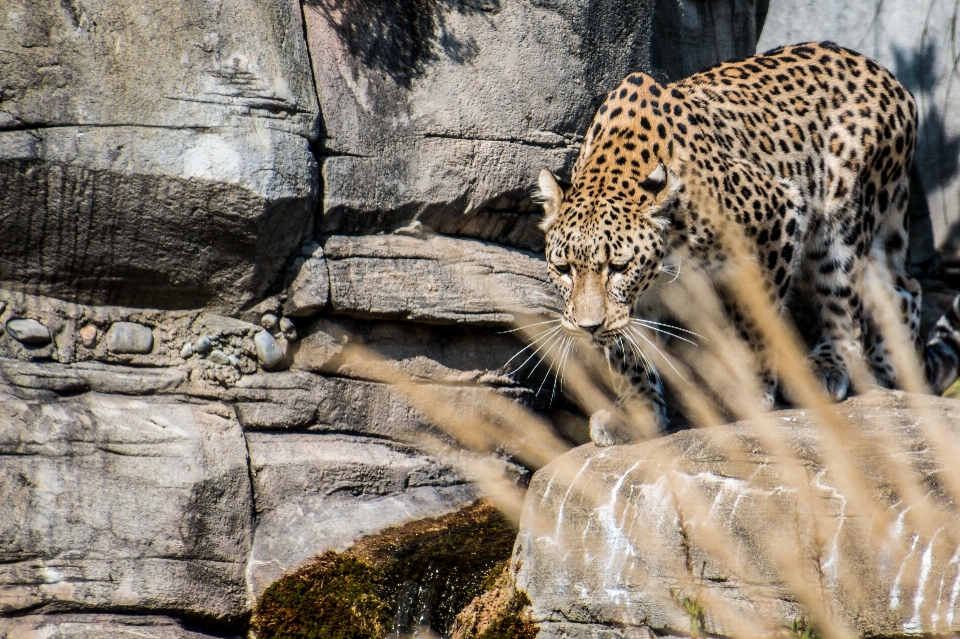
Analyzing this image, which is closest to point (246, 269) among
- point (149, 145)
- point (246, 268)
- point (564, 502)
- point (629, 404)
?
point (246, 268)

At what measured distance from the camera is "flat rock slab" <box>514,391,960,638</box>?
5316 millimetres

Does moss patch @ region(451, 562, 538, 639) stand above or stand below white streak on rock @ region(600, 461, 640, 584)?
below

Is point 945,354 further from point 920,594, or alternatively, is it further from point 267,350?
point 267,350

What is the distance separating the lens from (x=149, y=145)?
673 cm

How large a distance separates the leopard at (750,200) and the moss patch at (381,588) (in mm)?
1246

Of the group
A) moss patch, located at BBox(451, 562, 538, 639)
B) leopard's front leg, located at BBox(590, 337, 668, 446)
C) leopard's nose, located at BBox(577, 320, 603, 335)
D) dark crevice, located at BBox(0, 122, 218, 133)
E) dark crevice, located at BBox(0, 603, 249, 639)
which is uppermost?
dark crevice, located at BBox(0, 122, 218, 133)

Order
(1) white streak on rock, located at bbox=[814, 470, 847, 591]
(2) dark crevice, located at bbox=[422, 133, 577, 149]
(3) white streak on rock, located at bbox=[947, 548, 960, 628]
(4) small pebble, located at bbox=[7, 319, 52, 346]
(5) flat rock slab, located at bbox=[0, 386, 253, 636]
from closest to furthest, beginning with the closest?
(3) white streak on rock, located at bbox=[947, 548, 960, 628], (1) white streak on rock, located at bbox=[814, 470, 847, 591], (5) flat rock slab, located at bbox=[0, 386, 253, 636], (4) small pebble, located at bbox=[7, 319, 52, 346], (2) dark crevice, located at bbox=[422, 133, 577, 149]

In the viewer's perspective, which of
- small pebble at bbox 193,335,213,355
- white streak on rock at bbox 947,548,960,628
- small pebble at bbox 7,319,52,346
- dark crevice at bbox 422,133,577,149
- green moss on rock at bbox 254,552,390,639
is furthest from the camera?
dark crevice at bbox 422,133,577,149

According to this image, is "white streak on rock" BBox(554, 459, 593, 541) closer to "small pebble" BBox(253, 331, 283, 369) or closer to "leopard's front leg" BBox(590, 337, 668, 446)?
"leopard's front leg" BBox(590, 337, 668, 446)

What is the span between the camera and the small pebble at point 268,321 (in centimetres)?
736

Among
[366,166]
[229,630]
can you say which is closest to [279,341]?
[366,166]

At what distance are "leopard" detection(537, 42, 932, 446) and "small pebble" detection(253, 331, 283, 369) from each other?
6.62 ft

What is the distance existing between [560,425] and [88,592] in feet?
13.0

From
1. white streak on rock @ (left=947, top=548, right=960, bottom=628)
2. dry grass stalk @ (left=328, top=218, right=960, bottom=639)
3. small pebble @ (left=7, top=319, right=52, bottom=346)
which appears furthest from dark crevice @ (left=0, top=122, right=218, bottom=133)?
white streak on rock @ (left=947, top=548, right=960, bottom=628)
